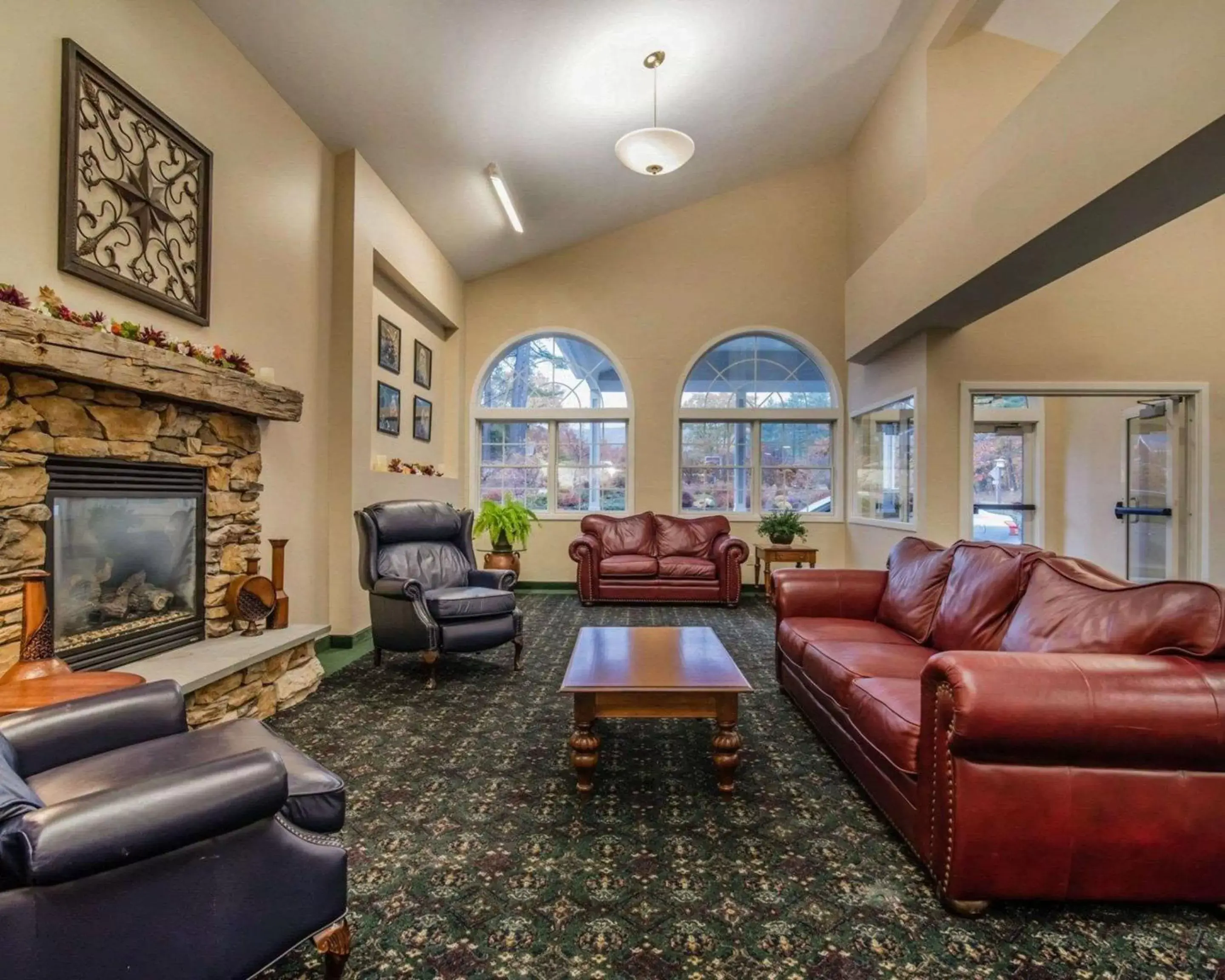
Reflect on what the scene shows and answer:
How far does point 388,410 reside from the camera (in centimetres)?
507

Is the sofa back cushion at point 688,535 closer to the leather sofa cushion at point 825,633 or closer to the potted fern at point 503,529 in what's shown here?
the potted fern at point 503,529

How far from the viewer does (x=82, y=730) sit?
1.49m

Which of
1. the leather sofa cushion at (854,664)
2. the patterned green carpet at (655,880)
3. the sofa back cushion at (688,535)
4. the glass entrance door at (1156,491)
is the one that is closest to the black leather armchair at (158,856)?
the patterned green carpet at (655,880)

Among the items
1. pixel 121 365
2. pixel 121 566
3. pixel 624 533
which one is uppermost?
pixel 121 365

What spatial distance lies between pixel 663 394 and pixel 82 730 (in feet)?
19.4

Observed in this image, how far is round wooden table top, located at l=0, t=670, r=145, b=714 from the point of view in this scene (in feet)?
5.84

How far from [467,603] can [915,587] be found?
2440 mm

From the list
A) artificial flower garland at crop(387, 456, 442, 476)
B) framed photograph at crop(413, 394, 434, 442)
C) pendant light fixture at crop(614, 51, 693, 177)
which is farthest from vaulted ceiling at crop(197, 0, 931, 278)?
artificial flower garland at crop(387, 456, 442, 476)

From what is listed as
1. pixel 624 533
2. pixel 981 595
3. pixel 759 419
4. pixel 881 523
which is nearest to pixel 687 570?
pixel 624 533

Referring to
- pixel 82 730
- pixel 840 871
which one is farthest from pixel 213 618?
pixel 840 871

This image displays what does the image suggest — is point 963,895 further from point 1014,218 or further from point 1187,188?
point 1014,218

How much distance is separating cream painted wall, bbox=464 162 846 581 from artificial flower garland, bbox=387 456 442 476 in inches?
53.6

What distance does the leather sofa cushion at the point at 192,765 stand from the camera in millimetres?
1311

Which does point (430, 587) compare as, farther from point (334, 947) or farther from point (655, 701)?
point (334, 947)
